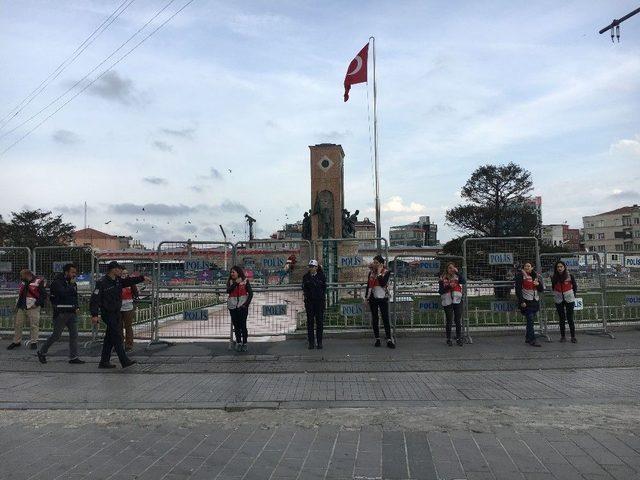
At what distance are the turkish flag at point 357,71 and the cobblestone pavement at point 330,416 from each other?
50.9ft

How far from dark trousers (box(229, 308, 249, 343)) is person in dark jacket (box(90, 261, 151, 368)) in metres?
2.01

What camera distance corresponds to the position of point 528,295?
35.4 ft

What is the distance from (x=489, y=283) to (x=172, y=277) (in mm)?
6933

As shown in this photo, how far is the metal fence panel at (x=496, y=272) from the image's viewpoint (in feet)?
38.3

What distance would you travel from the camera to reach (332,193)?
30172 mm

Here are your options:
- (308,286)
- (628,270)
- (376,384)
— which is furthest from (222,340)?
(628,270)

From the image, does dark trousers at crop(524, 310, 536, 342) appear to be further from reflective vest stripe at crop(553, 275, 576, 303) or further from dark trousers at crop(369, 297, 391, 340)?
dark trousers at crop(369, 297, 391, 340)

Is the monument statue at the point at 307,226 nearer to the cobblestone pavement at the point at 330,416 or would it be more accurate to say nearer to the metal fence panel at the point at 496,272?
the metal fence panel at the point at 496,272

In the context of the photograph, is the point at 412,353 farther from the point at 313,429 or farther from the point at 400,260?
the point at 313,429

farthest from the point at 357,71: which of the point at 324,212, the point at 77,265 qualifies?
the point at 77,265

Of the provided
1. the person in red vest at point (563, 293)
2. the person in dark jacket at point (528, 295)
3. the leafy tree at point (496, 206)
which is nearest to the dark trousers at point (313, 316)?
the person in dark jacket at point (528, 295)

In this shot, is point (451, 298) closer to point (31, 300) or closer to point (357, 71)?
point (31, 300)

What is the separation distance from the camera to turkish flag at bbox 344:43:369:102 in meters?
23.0

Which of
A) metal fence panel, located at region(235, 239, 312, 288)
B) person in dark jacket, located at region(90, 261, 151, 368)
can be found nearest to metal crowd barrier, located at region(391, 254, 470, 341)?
metal fence panel, located at region(235, 239, 312, 288)
